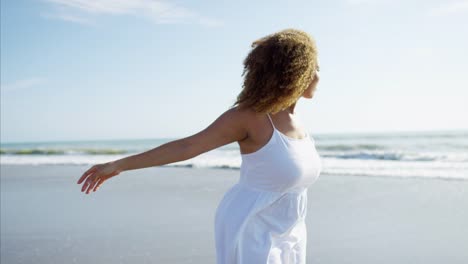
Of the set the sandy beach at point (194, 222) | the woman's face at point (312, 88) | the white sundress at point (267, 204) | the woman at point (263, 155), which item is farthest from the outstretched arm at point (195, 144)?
the sandy beach at point (194, 222)

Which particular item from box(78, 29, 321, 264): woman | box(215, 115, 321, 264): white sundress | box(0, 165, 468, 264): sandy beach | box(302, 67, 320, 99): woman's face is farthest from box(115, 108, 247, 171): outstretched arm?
box(0, 165, 468, 264): sandy beach

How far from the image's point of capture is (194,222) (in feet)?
21.2

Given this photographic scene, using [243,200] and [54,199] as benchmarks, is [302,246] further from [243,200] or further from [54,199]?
[54,199]

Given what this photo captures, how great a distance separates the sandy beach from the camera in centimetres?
505

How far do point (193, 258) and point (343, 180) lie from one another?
237 inches

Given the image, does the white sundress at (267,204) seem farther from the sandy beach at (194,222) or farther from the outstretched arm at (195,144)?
the sandy beach at (194,222)

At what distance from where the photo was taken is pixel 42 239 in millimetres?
5715

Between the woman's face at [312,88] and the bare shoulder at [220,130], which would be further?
the woman's face at [312,88]

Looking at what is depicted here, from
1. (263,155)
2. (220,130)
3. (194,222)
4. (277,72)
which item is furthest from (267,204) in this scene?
(194,222)

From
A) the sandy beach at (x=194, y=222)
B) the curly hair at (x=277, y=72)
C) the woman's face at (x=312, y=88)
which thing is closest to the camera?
the curly hair at (x=277, y=72)

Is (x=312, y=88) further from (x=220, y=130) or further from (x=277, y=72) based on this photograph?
(x=220, y=130)

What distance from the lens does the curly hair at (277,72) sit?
77.3 inches

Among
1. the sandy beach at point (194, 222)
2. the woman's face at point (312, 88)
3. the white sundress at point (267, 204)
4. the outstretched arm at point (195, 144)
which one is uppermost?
the woman's face at point (312, 88)

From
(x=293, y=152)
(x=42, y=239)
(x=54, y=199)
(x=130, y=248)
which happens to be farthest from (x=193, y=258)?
(x=54, y=199)
